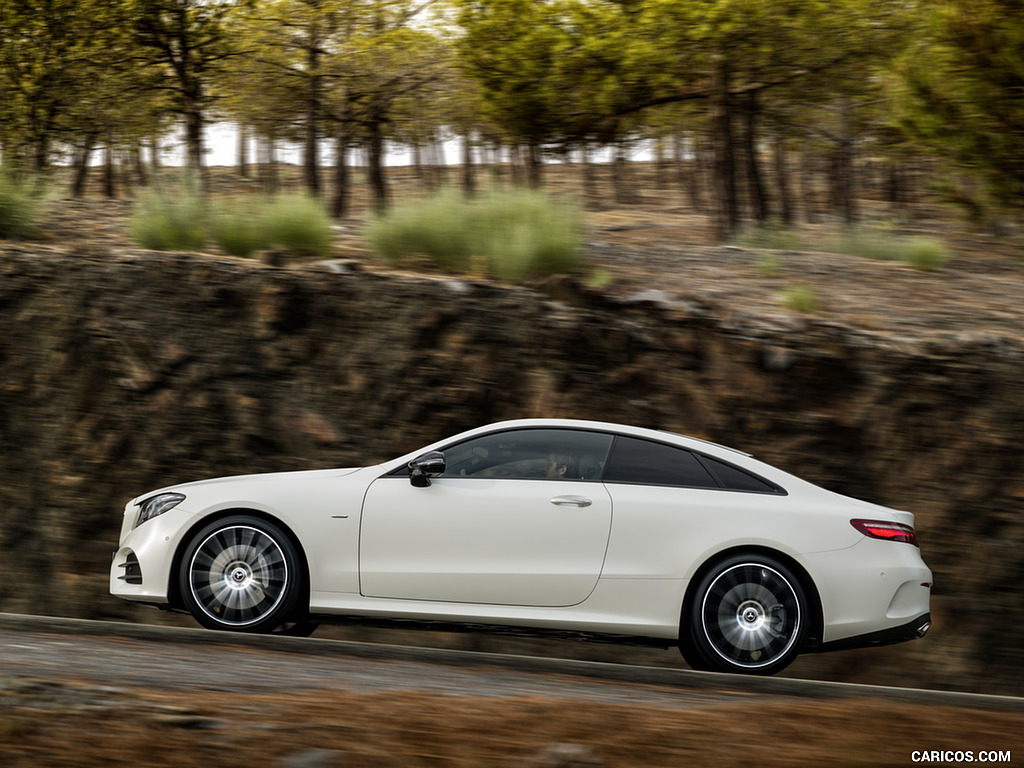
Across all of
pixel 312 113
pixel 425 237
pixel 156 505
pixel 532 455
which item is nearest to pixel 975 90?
pixel 425 237

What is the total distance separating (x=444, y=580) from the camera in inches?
256

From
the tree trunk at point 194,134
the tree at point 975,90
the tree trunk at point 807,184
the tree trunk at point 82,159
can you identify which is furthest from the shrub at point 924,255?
the tree trunk at point 807,184

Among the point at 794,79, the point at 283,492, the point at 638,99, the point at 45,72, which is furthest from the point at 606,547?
the point at 45,72

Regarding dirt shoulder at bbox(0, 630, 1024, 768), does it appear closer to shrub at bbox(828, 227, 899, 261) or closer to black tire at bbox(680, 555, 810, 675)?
black tire at bbox(680, 555, 810, 675)

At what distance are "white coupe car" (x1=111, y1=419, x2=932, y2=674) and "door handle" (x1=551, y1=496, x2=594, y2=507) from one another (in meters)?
0.02

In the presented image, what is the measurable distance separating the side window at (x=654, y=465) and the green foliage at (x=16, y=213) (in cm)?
903

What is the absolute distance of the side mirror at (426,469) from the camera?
21.6ft

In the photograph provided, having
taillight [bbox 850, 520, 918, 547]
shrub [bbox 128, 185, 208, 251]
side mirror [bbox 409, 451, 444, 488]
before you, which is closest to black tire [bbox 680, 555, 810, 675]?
taillight [bbox 850, 520, 918, 547]

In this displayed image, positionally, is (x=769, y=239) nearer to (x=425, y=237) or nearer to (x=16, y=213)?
(x=425, y=237)

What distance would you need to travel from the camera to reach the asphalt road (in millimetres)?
4949

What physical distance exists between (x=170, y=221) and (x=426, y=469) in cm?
731

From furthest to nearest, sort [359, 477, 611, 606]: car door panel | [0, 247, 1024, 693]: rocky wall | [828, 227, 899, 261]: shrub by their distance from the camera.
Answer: [828, 227, 899, 261]: shrub, [0, 247, 1024, 693]: rocky wall, [359, 477, 611, 606]: car door panel

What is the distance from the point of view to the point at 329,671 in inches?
213

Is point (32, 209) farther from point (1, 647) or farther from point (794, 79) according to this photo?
point (794, 79)
